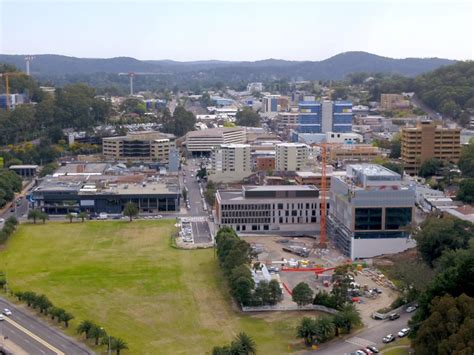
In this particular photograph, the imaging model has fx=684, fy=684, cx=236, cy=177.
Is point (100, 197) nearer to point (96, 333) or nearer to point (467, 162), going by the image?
point (96, 333)

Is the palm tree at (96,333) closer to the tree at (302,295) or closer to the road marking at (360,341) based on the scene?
the tree at (302,295)

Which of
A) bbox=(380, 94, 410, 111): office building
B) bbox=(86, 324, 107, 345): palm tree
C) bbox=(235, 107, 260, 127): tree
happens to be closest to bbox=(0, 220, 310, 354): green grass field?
bbox=(86, 324, 107, 345): palm tree

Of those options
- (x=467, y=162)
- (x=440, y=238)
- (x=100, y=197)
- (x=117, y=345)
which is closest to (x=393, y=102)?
(x=467, y=162)

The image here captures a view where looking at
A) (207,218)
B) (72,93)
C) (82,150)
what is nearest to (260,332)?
(207,218)

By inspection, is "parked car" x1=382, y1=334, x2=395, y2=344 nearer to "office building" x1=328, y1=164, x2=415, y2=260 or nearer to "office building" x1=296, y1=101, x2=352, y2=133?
"office building" x1=328, y1=164, x2=415, y2=260

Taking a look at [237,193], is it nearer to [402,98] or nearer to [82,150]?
[82,150]

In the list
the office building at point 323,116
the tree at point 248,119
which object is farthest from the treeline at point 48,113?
the office building at point 323,116
